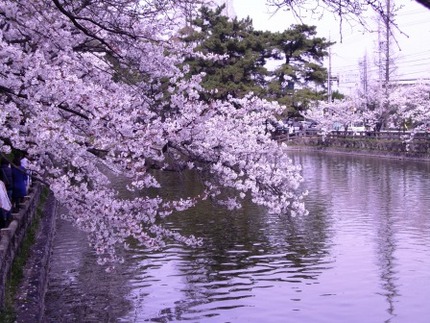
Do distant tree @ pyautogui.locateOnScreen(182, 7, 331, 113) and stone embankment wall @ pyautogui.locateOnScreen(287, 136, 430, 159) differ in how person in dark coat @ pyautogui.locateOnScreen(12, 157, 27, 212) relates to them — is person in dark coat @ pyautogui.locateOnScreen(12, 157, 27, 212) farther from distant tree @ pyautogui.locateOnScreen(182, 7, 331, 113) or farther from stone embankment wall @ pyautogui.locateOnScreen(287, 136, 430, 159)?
stone embankment wall @ pyautogui.locateOnScreen(287, 136, 430, 159)

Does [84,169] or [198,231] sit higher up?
[84,169]

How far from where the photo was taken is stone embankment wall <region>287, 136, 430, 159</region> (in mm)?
34406

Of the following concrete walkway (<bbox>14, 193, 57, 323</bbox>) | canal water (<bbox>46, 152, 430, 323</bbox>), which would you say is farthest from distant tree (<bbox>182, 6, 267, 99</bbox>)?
concrete walkway (<bbox>14, 193, 57, 323</bbox>)

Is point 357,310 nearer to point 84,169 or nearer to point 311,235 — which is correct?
point 84,169

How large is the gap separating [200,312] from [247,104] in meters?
3.48

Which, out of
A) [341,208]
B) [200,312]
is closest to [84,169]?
[200,312]

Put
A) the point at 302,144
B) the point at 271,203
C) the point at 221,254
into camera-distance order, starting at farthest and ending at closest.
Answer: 1. the point at 302,144
2. the point at 221,254
3. the point at 271,203

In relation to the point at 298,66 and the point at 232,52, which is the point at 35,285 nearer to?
the point at 232,52

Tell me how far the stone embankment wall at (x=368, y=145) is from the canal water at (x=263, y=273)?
1877 centimetres

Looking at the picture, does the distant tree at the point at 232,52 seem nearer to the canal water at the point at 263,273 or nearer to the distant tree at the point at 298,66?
the distant tree at the point at 298,66

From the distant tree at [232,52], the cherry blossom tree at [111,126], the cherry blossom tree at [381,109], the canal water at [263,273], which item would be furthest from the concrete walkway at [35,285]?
the cherry blossom tree at [381,109]

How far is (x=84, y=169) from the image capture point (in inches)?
265

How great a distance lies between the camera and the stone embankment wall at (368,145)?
34.4 metres

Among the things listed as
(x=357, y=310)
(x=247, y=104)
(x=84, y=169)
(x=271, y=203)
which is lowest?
(x=357, y=310)
